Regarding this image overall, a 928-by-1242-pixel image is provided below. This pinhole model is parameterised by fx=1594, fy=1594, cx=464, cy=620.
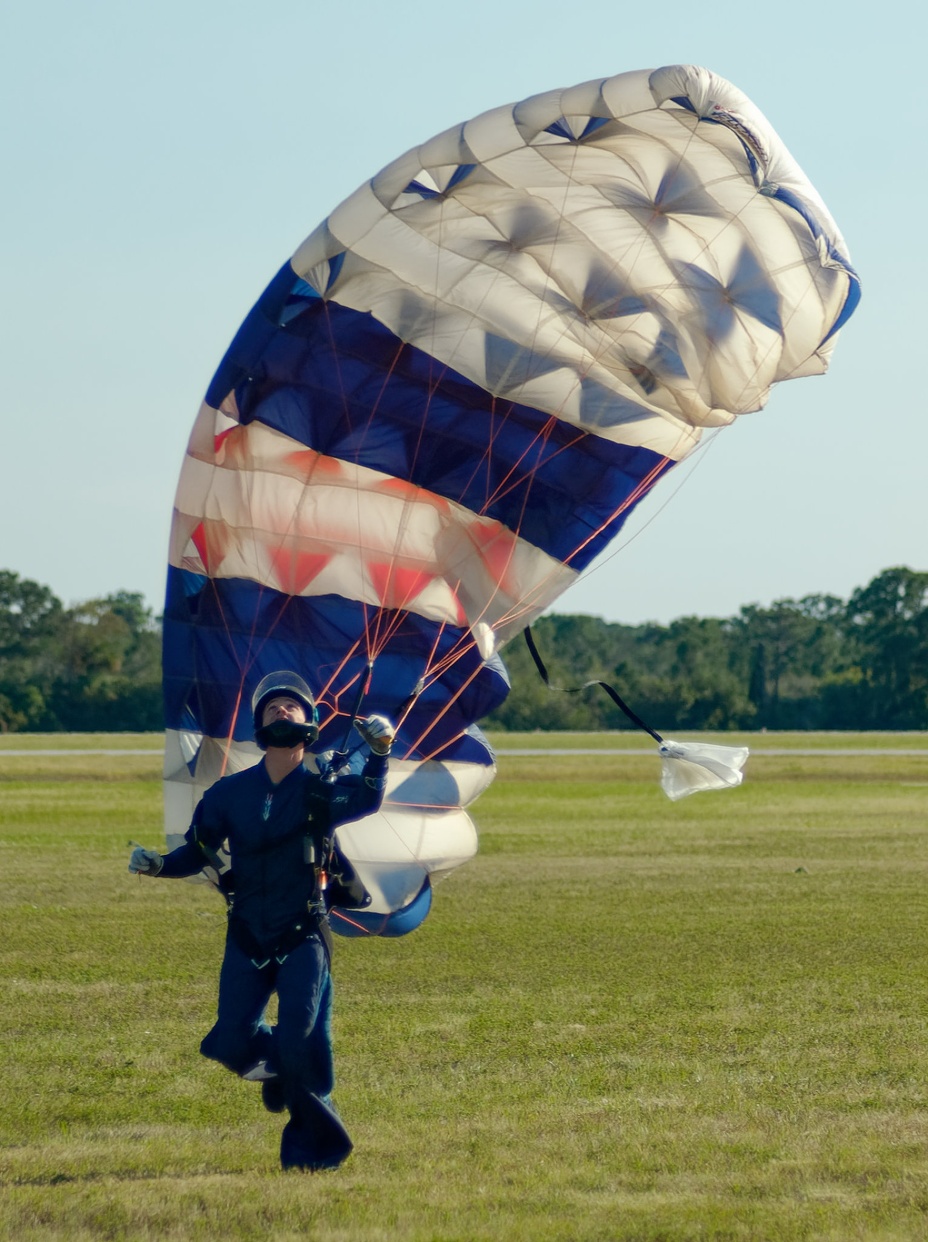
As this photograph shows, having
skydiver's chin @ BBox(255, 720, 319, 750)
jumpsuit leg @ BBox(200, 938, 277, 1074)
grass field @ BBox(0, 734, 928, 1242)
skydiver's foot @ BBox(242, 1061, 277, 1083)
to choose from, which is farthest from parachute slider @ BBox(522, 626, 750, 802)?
skydiver's foot @ BBox(242, 1061, 277, 1083)

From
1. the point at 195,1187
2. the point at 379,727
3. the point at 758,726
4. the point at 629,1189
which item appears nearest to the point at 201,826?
the point at 379,727

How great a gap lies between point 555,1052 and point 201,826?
2.57 meters

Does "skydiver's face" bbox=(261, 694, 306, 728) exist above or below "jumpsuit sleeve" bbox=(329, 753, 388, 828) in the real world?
above

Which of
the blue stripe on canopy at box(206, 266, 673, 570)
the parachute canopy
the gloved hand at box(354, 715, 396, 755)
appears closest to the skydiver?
the gloved hand at box(354, 715, 396, 755)

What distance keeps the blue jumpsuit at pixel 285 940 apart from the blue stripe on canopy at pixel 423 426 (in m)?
2.38

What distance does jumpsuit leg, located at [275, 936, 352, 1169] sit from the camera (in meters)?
5.42

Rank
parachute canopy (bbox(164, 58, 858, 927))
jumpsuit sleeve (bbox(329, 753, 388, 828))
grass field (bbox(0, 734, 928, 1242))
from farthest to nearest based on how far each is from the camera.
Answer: parachute canopy (bbox(164, 58, 858, 927))
jumpsuit sleeve (bbox(329, 753, 388, 828))
grass field (bbox(0, 734, 928, 1242))

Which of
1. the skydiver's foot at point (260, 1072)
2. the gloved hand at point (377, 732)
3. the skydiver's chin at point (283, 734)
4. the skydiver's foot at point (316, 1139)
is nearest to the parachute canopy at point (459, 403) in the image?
the skydiver's chin at point (283, 734)

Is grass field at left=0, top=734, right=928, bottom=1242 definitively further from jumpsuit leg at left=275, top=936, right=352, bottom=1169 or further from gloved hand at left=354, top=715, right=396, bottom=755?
gloved hand at left=354, top=715, right=396, bottom=755

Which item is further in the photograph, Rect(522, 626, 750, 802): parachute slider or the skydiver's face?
Rect(522, 626, 750, 802): parachute slider

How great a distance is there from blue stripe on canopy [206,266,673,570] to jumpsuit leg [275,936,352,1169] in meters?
2.98

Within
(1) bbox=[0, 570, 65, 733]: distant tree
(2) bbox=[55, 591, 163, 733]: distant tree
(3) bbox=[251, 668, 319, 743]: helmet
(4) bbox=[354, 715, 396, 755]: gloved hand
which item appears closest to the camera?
(4) bbox=[354, 715, 396, 755]: gloved hand

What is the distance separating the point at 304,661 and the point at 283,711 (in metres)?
1.95

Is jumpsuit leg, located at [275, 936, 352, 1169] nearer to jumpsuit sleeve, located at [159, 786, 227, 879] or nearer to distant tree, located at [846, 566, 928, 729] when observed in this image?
jumpsuit sleeve, located at [159, 786, 227, 879]
